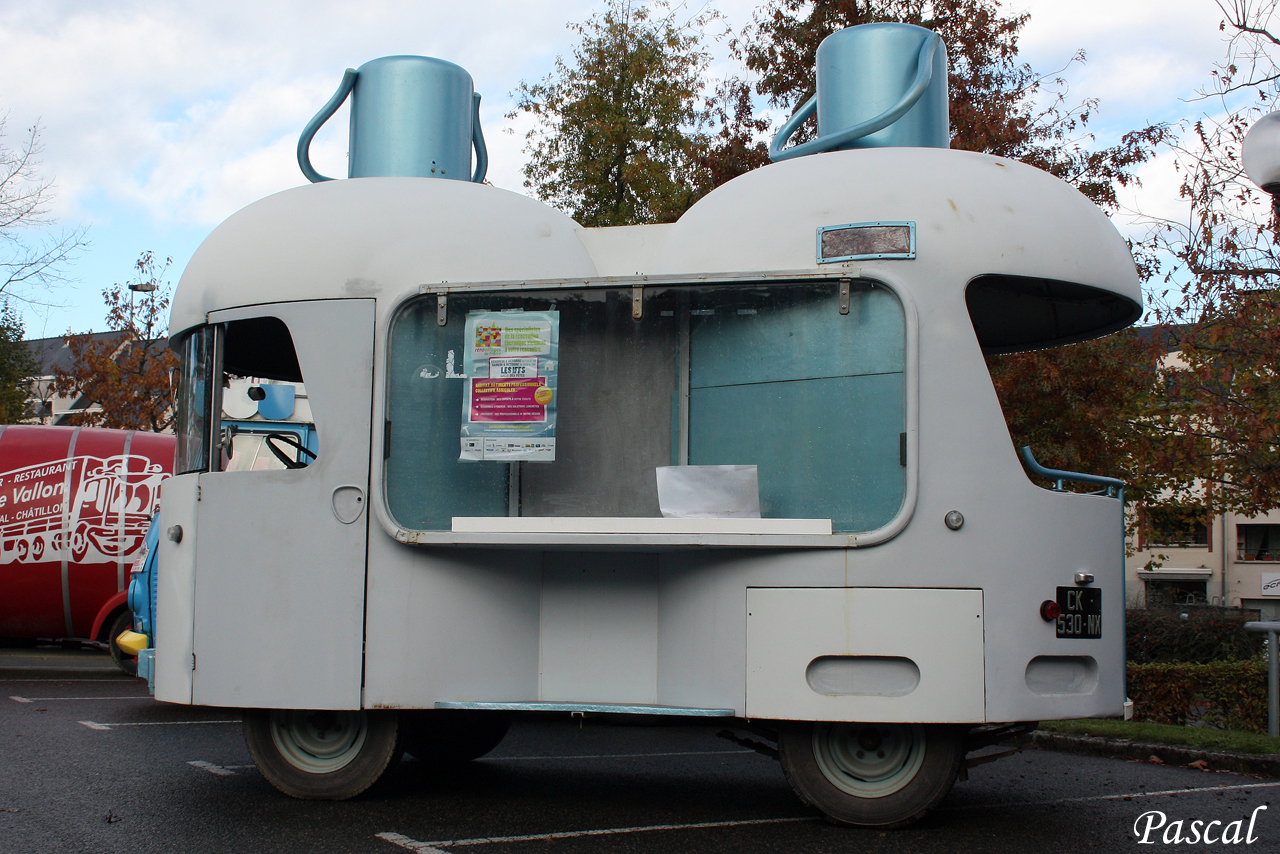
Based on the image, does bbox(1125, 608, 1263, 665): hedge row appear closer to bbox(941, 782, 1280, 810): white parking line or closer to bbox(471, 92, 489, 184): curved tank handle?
bbox(941, 782, 1280, 810): white parking line

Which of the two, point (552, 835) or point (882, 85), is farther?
point (882, 85)

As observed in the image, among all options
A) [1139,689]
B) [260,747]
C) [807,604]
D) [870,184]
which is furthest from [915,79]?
[1139,689]

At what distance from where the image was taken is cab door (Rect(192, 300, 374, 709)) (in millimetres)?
5145

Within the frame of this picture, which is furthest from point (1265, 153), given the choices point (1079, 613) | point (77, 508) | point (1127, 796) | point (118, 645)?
point (77, 508)

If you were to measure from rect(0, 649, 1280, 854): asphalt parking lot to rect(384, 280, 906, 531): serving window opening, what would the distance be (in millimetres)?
1318

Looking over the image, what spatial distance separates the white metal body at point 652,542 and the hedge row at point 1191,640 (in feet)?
25.2

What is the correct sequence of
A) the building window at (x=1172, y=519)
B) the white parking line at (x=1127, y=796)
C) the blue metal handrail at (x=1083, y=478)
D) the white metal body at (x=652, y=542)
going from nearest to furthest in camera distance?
the white metal body at (x=652, y=542)
the blue metal handrail at (x=1083, y=478)
the white parking line at (x=1127, y=796)
the building window at (x=1172, y=519)

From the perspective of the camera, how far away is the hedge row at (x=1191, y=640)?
11750 millimetres

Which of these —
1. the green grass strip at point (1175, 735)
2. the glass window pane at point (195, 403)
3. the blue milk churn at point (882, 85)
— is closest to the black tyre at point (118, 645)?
the glass window pane at point (195, 403)

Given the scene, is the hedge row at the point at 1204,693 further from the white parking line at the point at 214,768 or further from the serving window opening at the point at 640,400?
the white parking line at the point at 214,768

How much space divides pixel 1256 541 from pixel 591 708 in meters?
45.6

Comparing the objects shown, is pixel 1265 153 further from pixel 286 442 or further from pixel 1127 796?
pixel 286 442

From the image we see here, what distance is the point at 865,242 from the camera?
4992mm

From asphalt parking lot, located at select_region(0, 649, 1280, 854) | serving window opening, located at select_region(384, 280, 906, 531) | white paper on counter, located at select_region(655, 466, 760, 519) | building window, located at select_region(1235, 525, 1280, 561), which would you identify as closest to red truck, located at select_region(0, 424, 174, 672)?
asphalt parking lot, located at select_region(0, 649, 1280, 854)
